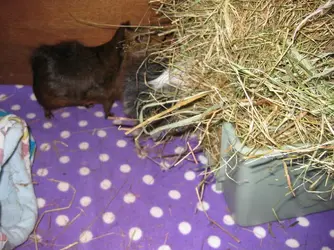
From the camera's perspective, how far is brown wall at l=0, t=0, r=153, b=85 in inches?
48.1

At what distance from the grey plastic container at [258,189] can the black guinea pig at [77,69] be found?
0.49 metres

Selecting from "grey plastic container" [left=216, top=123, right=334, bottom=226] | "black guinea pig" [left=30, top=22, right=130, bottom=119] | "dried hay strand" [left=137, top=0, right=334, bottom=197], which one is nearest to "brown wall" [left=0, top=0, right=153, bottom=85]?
"black guinea pig" [left=30, top=22, right=130, bottom=119]

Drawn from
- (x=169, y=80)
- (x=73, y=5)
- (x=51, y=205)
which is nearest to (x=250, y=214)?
(x=169, y=80)

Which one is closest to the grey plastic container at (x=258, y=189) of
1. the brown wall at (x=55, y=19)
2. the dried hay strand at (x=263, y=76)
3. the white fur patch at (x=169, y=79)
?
the dried hay strand at (x=263, y=76)

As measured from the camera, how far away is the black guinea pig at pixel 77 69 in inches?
47.5

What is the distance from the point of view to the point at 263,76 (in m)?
0.80

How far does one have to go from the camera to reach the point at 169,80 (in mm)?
979

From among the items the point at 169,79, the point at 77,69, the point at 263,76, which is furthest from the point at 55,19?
the point at 263,76

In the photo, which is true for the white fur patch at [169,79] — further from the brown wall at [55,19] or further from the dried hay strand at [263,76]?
the brown wall at [55,19]

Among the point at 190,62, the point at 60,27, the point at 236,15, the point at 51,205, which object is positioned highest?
the point at 236,15

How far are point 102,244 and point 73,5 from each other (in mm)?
789

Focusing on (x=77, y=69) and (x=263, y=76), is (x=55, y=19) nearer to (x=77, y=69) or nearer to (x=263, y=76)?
(x=77, y=69)

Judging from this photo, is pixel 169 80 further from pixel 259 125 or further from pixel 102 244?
pixel 102 244

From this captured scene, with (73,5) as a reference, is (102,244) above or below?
below
